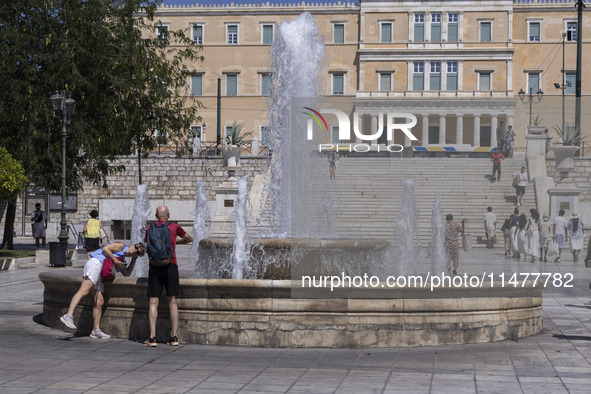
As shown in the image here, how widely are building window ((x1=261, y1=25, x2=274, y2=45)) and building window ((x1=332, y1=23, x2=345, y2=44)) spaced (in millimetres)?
4708

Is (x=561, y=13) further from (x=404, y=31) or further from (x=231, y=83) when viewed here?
(x=231, y=83)

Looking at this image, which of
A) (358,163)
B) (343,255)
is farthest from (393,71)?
(343,255)

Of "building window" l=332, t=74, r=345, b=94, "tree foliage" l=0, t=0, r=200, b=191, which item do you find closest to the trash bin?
"tree foliage" l=0, t=0, r=200, b=191

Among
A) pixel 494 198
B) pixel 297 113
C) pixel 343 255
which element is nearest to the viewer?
pixel 343 255

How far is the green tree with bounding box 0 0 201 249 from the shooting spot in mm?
24203

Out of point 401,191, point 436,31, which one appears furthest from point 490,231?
point 436,31

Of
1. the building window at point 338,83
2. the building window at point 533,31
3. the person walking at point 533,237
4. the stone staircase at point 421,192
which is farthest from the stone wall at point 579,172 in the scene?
the building window at point 338,83

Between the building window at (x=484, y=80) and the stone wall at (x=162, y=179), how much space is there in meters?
23.9

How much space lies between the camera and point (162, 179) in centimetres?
4362

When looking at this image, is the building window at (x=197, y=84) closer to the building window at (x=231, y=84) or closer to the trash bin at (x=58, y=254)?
the building window at (x=231, y=84)

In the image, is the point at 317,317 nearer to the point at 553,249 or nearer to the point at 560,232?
the point at 560,232

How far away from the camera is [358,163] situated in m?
37.3

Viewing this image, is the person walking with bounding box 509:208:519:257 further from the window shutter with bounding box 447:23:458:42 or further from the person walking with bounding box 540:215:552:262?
the window shutter with bounding box 447:23:458:42

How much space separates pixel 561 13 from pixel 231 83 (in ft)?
79.2
